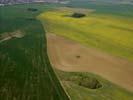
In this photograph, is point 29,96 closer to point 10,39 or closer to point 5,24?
point 10,39

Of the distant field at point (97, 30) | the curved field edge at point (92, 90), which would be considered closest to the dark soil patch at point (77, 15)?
the distant field at point (97, 30)

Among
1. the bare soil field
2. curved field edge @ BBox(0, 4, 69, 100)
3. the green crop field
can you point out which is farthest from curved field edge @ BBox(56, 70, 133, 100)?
the bare soil field

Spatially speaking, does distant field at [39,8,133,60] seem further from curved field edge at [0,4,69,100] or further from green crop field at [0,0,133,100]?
curved field edge at [0,4,69,100]

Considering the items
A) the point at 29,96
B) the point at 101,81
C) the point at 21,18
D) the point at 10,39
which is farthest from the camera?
the point at 21,18

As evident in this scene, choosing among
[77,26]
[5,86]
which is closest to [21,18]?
[77,26]

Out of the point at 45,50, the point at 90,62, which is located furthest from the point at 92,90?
the point at 45,50

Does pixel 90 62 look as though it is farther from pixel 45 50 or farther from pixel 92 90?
pixel 92 90

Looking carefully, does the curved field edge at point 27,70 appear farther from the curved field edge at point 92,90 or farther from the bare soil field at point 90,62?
the bare soil field at point 90,62
